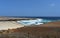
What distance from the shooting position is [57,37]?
31.3 ft

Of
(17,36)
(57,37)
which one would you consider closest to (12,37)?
(17,36)

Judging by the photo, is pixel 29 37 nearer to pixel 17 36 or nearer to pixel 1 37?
pixel 17 36

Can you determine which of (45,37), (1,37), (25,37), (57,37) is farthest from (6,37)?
(57,37)

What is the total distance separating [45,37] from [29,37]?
4.02 feet

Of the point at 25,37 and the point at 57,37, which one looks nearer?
the point at 25,37

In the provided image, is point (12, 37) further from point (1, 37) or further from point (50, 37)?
point (50, 37)

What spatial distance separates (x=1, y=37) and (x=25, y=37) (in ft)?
3.90

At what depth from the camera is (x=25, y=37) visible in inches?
325

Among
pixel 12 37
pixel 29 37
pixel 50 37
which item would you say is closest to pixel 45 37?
pixel 50 37

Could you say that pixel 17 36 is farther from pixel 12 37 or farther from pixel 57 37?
pixel 57 37

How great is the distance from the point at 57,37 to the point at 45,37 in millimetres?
756

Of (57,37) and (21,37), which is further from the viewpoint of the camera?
(57,37)

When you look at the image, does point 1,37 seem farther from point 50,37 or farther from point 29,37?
point 50,37

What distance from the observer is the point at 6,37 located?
8.27 meters
